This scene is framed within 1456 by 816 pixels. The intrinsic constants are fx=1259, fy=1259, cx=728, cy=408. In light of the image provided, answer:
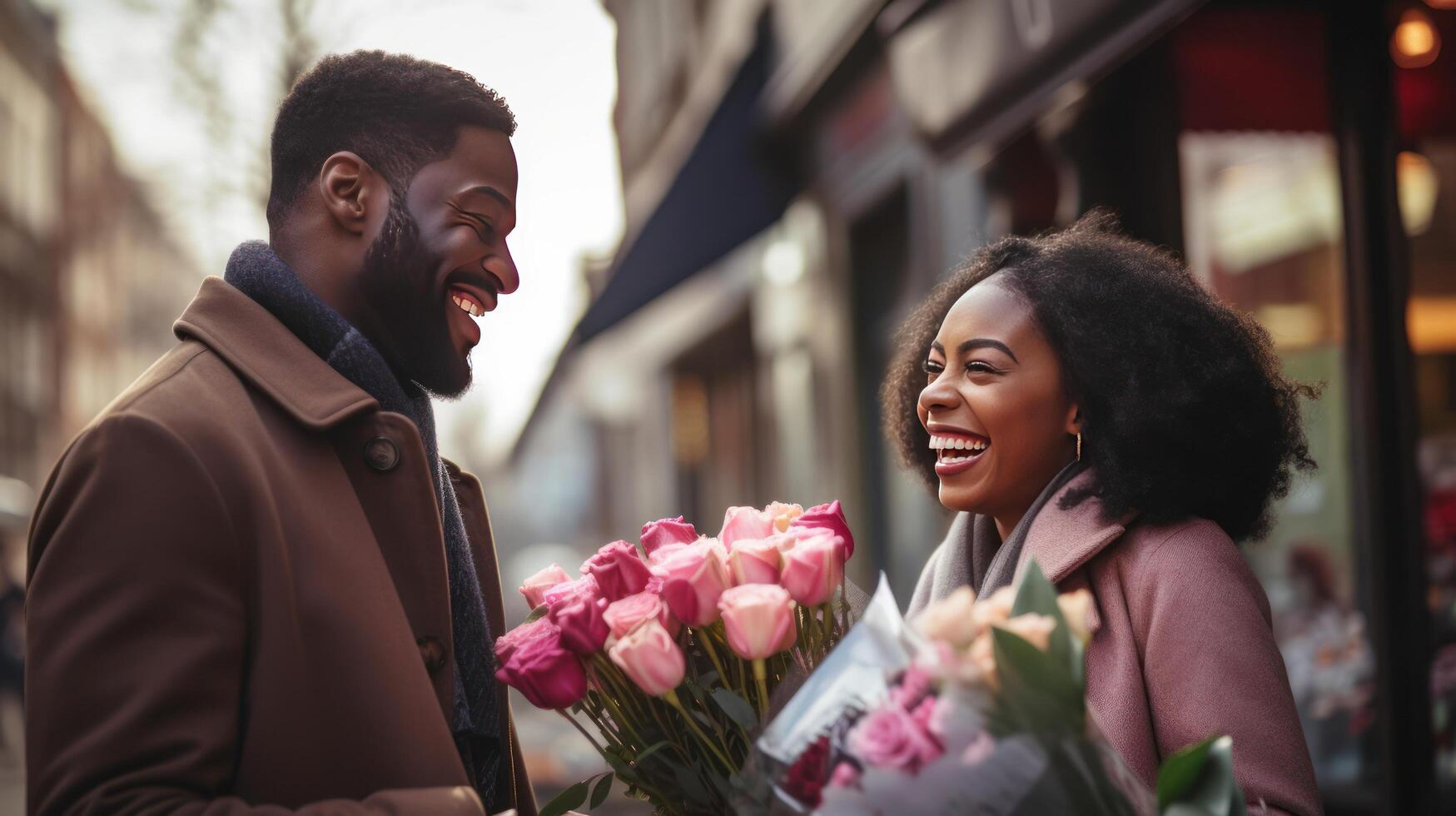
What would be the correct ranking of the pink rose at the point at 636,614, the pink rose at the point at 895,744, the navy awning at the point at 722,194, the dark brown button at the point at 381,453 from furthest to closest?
the navy awning at the point at 722,194 → the dark brown button at the point at 381,453 → the pink rose at the point at 636,614 → the pink rose at the point at 895,744

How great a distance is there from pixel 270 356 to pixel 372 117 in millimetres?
433

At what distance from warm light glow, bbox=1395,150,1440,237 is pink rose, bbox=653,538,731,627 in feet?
12.2

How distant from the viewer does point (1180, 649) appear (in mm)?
1909

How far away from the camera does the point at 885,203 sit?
6.97 meters

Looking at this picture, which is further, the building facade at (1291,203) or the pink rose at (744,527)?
the building facade at (1291,203)

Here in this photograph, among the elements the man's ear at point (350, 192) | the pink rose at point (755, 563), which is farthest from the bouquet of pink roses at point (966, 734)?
the man's ear at point (350, 192)

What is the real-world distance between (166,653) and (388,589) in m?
0.31

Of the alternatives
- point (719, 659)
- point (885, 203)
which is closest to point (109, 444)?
point (719, 659)

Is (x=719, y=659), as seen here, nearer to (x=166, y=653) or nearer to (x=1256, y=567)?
(x=166, y=653)

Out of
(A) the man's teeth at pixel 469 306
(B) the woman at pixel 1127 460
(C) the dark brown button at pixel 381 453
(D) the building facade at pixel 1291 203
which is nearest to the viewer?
(C) the dark brown button at pixel 381 453

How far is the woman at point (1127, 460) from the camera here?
6.34 ft

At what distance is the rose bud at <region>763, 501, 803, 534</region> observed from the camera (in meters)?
1.86

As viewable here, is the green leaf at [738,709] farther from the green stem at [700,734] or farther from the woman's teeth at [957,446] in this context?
the woman's teeth at [957,446]

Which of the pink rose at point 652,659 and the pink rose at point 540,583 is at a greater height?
the pink rose at point 540,583
